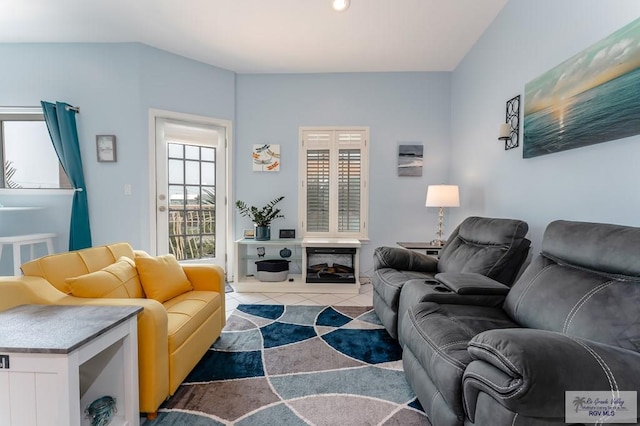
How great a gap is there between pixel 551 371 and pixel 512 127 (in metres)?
2.22

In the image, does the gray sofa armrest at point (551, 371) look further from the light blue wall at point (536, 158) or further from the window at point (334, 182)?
the window at point (334, 182)

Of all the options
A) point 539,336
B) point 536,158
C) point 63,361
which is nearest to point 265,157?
point 536,158

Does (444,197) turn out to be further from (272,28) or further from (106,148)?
(106,148)

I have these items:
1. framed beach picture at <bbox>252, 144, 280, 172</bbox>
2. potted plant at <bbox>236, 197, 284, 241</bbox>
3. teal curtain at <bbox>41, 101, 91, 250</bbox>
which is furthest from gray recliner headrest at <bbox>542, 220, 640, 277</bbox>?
teal curtain at <bbox>41, 101, 91, 250</bbox>

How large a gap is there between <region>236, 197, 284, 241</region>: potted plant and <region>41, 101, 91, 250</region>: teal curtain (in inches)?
66.1

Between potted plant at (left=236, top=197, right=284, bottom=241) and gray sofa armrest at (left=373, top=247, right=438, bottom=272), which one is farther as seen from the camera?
potted plant at (left=236, top=197, right=284, bottom=241)

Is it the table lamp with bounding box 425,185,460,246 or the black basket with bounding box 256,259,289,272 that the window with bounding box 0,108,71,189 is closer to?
the black basket with bounding box 256,259,289,272

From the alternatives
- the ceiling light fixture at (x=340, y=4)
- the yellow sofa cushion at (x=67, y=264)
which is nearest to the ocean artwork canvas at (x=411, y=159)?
the ceiling light fixture at (x=340, y=4)

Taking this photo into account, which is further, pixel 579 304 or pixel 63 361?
pixel 579 304

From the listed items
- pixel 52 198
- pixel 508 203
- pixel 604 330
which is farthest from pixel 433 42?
pixel 52 198

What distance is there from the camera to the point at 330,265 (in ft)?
12.5

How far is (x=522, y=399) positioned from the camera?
83 centimetres

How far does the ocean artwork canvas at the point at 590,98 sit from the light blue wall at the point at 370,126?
1715 mm

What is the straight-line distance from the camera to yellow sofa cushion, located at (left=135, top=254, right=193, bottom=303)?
6.30ft
